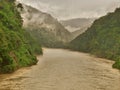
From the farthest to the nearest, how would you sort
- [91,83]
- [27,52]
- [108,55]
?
[108,55], [27,52], [91,83]

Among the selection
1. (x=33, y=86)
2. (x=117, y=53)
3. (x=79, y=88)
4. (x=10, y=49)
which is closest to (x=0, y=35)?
(x=10, y=49)

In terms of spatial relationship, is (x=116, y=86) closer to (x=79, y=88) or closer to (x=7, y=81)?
(x=79, y=88)

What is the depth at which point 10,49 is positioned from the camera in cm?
8831

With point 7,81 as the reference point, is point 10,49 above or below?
above

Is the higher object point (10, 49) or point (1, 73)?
point (10, 49)

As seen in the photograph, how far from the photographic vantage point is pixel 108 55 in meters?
168

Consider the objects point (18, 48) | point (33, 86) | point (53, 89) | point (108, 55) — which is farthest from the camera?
point (108, 55)

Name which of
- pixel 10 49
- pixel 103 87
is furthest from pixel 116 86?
pixel 10 49

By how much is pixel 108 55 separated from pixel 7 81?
108 metres

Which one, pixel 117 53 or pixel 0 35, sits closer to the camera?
pixel 0 35

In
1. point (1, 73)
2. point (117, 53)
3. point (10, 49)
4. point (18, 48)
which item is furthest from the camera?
point (117, 53)

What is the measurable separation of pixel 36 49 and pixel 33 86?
127891 mm

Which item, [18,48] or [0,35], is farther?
[18,48]

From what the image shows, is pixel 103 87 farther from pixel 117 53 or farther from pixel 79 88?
pixel 117 53
